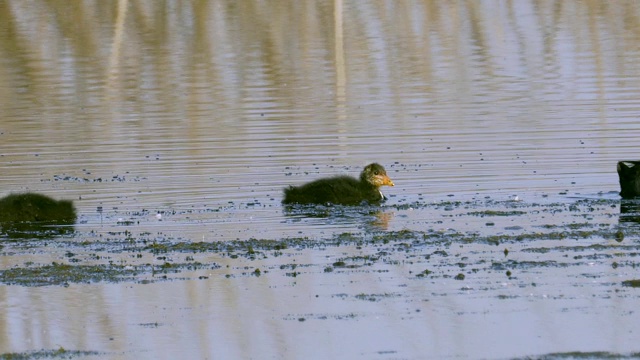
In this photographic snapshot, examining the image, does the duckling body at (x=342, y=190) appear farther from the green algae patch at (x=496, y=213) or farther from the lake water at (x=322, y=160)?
the green algae patch at (x=496, y=213)

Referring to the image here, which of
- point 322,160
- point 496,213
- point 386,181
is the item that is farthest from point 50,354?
point 322,160

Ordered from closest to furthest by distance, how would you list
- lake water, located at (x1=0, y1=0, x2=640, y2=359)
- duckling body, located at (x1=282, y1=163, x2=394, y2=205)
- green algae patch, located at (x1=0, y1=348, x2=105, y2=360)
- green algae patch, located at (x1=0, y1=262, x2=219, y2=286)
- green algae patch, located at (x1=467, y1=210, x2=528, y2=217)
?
green algae patch, located at (x1=0, y1=348, x2=105, y2=360) < lake water, located at (x1=0, y1=0, x2=640, y2=359) < green algae patch, located at (x1=0, y1=262, x2=219, y2=286) < green algae patch, located at (x1=467, y1=210, x2=528, y2=217) < duckling body, located at (x1=282, y1=163, x2=394, y2=205)

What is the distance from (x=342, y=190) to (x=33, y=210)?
294 cm

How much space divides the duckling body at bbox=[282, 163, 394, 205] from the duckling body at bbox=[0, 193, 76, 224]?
2.10 meters

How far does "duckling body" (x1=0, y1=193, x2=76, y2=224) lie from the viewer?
43.1ft

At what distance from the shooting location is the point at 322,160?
1673cm

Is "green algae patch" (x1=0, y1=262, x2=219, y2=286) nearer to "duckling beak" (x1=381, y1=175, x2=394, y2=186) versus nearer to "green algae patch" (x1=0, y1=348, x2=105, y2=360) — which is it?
"green algae patch" (x1=0, y1=348, x2=105, y2=360)

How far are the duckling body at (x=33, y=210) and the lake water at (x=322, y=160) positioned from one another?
199 mm

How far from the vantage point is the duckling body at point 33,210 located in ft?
43.1

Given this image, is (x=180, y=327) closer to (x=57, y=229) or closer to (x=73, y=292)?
(x=73, y=292)

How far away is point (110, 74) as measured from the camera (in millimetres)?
27266

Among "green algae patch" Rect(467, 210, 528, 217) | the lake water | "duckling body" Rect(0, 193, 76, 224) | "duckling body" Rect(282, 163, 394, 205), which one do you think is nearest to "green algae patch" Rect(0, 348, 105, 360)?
the lake water

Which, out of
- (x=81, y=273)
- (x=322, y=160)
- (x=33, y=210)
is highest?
(x=81, y=273)

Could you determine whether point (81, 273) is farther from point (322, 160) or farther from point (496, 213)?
point (322, 160)
